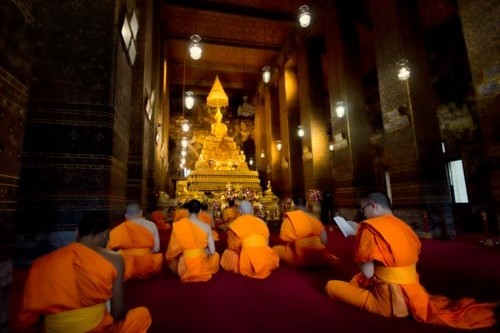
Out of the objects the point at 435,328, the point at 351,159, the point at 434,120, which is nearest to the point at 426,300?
the point at 435,328

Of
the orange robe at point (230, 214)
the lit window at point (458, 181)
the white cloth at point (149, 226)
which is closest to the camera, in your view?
the white cloth at point (149, 226)

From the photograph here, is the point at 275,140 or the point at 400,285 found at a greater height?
the point at 275,140

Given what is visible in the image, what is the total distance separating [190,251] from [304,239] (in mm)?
1694

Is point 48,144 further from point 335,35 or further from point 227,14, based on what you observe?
point 227,14

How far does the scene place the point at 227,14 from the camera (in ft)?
38.5

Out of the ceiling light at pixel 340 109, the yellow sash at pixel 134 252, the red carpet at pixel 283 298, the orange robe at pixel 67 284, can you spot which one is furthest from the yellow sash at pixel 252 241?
the ceiling light at pixel 340 109

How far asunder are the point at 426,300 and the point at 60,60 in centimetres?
523

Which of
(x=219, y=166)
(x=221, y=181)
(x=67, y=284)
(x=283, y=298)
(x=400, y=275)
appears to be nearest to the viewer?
(x=67, y=284)

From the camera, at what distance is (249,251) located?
3.62 m

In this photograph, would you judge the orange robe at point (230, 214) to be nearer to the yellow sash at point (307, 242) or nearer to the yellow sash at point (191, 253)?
the yellow sash at point (307, 242)

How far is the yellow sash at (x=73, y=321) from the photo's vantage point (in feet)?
4.89

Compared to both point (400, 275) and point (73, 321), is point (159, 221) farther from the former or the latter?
point (400, 275)

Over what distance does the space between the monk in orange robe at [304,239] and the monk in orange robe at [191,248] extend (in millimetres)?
1254

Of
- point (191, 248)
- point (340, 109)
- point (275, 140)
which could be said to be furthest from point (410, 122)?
point (275, 140)
